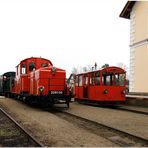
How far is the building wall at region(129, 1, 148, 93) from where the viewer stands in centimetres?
2380

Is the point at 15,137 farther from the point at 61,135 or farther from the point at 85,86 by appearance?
the point at 85,86

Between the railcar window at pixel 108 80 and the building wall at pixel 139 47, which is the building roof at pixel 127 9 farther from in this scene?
the railcar window at pixel 108 80

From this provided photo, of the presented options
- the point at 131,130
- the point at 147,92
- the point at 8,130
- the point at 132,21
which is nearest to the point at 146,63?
the point at 147,92

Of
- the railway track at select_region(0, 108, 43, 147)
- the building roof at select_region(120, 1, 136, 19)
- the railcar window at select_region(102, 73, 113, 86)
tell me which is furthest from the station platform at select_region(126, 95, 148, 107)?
the railway track at select_region(0, 108, 43, 147)

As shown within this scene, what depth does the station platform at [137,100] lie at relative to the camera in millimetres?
21609

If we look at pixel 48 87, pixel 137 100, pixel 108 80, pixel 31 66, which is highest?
pixel 31 66

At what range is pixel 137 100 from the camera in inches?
890

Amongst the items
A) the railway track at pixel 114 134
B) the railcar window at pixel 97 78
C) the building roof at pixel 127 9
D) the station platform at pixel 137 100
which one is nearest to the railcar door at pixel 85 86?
the railcar window at pixel 97 78

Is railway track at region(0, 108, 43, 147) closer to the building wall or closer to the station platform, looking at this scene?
the station platform

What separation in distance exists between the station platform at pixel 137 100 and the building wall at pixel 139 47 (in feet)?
3.01

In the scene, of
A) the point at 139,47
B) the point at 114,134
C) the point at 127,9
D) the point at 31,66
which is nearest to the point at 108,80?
the point at 139,47

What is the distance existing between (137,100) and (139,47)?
4166 mm

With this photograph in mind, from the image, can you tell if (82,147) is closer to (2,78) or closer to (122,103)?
(122,103)

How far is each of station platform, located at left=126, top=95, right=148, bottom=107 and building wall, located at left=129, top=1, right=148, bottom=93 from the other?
92 cm
